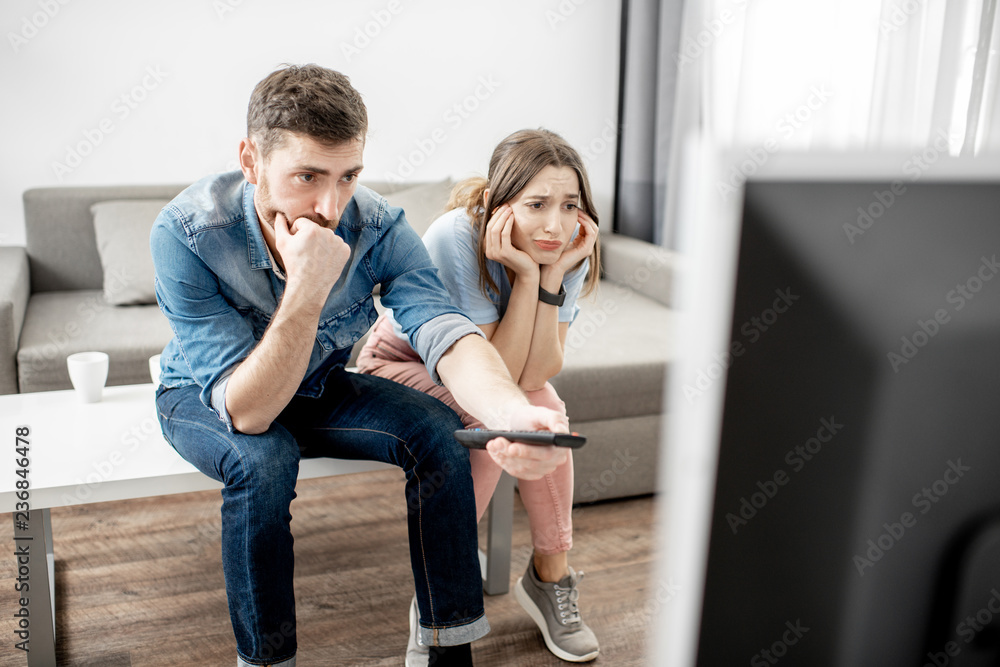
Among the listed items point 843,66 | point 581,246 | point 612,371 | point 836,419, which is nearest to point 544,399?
point 581,246

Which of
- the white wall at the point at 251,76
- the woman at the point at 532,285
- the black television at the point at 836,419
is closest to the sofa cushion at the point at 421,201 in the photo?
the white wall at the point at 251,76

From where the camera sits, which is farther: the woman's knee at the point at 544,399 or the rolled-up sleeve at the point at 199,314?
the woman's knee at the point at 544,399

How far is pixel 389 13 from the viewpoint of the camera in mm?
2816

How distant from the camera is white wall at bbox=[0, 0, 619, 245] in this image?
251 centimetres

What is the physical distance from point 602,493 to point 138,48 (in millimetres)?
2017

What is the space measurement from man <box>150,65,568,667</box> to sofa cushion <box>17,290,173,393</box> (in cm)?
70

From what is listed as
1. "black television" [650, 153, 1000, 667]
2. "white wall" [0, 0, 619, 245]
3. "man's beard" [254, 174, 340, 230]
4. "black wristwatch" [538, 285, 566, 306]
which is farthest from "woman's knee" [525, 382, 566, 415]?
"white wall" [0, 0, 619, 245]

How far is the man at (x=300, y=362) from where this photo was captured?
44.5 inches

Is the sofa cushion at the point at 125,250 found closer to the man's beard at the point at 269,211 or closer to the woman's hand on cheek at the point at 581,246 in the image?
the man's beard at the point at 269,211

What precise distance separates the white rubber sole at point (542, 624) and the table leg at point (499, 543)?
74 mm

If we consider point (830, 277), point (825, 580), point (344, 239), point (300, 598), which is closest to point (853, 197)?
point (830, 277)

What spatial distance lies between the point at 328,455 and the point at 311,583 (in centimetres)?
48

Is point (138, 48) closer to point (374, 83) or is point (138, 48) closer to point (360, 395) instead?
point (374, 83)

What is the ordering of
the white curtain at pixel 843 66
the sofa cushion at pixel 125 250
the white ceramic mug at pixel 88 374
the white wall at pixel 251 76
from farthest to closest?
the white wall at pixel 251 76, the sofa cushion at pixel 125 250, the white curtain at pixel 843 66, the white ceramic mug at pixel 88 374
